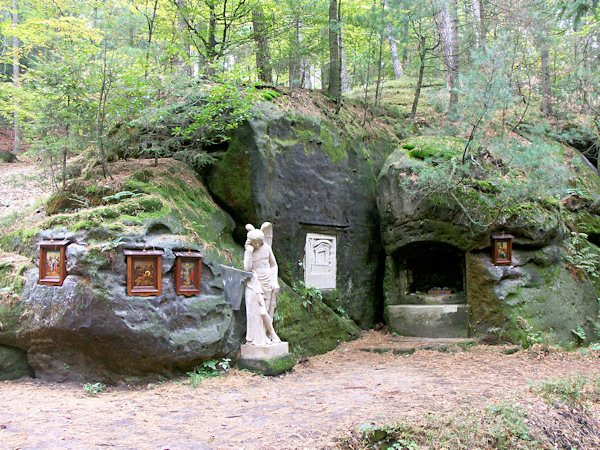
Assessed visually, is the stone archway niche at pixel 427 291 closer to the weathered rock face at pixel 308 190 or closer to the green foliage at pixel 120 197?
the weathered rock face at pixel 308 190

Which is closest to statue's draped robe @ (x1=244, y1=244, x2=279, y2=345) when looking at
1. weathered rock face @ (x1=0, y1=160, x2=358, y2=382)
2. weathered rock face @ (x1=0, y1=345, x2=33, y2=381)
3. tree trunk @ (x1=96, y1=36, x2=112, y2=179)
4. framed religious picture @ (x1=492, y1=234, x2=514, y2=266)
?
weathered rock face @ (x1=0, y1=160, x2=358, y2=382)

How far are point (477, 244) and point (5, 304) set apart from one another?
797 centimetres

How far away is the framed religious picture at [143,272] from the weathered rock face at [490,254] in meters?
5.03

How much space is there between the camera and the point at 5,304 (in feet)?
20.6

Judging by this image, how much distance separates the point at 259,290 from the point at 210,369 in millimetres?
1324

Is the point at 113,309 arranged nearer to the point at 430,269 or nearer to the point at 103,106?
the point at 103,106

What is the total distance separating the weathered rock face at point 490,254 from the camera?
8.80 meters

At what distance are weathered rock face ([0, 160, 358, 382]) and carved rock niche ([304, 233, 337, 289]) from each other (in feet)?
7.97

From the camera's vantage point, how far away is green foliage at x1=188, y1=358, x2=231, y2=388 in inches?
246

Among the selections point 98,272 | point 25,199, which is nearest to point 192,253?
point 98,272

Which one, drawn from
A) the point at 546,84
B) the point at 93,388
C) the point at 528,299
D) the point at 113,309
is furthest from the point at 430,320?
the point at 546,84

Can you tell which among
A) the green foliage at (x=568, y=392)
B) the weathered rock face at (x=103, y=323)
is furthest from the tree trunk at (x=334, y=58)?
the green foliage at (x=568, y=392)

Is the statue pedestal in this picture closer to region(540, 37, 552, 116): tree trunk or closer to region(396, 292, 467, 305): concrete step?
region(396, 292, 467, 305): concrete step

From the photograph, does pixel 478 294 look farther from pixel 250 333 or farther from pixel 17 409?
pixel 17 409
